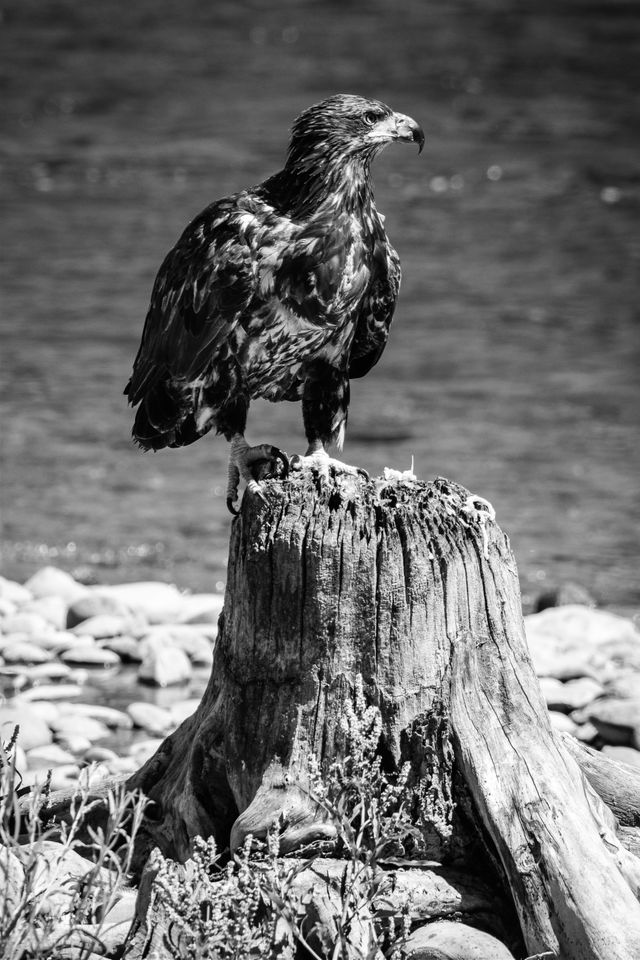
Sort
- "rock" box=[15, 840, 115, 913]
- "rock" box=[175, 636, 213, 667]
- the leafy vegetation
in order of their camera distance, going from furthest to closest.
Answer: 1. "rock" box=[175, 636, 213, 667]
2. "rock" box=[15, 840, 115, 913]
3. the leafy vegetation

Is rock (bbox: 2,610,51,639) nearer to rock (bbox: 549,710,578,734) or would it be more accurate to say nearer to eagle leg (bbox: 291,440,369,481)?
eagle leg (bbox: 291,440,369,481)

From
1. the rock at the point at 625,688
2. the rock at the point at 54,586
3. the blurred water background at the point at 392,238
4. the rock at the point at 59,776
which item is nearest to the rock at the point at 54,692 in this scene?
the rock at the point at 59,776

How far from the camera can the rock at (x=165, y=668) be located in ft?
21.0

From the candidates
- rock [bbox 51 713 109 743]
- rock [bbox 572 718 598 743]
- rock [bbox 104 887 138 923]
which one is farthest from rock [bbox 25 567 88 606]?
rock [bbox 104 887 138 923]

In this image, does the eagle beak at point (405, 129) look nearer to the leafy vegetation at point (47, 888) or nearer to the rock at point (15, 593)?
the leafy vegetation at point (47, 888)

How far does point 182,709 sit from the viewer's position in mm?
6090

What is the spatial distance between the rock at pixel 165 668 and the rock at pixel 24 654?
47 centimetres

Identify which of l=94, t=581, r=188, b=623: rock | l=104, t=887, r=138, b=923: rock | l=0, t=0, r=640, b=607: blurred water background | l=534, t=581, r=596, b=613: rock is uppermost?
l=0, t=0, r=640, b=607: blurred water background

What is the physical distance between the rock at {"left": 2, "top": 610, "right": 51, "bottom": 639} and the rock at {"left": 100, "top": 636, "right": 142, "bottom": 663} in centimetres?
36

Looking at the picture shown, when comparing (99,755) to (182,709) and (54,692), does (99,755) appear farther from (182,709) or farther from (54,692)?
(54,692)

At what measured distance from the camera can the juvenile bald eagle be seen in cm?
455

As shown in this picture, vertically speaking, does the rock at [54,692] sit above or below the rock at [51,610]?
below

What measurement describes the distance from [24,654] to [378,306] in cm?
262

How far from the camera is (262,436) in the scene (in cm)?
1070
